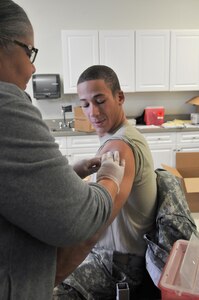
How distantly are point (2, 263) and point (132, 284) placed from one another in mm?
761

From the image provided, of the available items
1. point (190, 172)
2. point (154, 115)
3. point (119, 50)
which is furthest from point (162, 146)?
point (119, 50)

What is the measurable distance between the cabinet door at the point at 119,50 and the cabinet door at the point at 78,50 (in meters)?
0.11

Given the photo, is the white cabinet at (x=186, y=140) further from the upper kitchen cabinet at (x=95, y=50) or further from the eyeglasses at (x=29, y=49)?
the eyeglasses at (x=29, y=49)

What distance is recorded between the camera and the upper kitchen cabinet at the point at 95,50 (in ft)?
13.1

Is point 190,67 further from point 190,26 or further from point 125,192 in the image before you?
point 125,192

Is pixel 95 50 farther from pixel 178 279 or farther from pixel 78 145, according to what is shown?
pixel 178 279

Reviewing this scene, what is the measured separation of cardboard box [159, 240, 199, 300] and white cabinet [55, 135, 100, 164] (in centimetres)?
299

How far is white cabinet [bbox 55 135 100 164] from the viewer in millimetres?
3941

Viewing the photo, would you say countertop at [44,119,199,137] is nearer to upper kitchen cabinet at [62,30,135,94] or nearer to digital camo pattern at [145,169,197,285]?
upper kitchen cabinet at [62,30,135,94]

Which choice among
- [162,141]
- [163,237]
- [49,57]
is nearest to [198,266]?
[163,237]

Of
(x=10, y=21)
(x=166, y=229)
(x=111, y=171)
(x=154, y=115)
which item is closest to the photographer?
(x=10, y=21)

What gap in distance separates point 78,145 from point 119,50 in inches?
56.9

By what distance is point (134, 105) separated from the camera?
15.3 feet

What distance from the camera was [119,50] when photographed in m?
4.05
